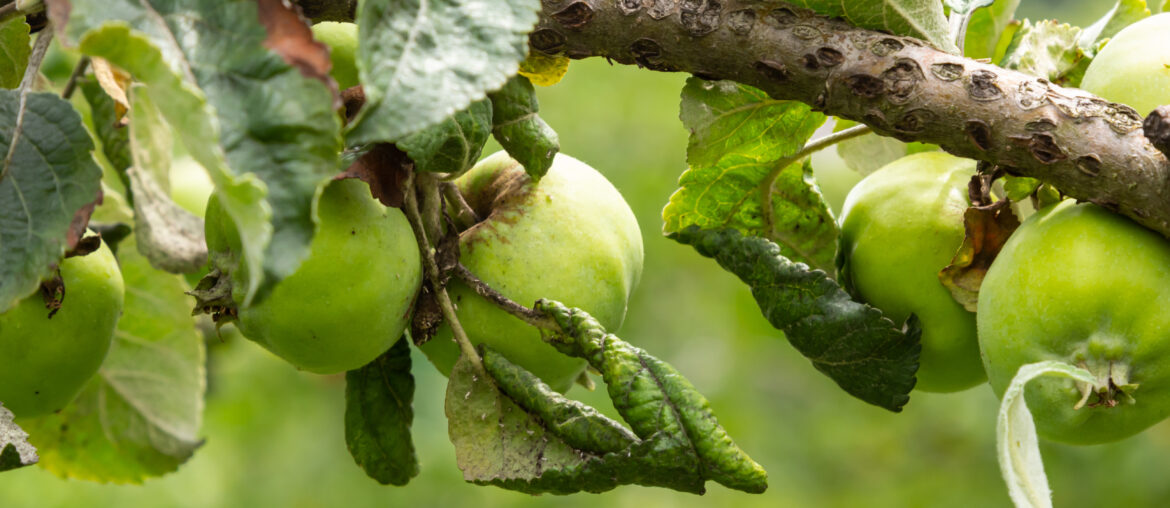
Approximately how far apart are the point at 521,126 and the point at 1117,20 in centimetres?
59

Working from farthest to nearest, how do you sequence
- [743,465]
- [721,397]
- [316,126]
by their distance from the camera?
[721,397]
[743,465]
[316,126]

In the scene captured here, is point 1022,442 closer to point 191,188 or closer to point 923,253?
point 923,253

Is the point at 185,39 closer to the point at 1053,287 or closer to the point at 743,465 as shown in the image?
the point at 743,465

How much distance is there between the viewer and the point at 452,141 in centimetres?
73

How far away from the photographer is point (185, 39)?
0.55m

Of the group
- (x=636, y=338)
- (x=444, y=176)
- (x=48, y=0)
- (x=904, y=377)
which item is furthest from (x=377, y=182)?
(x=636, y=338)

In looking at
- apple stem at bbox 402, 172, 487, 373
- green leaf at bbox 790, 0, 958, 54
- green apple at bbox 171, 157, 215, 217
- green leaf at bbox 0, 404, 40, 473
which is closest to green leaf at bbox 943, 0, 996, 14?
green leaf at bbox 790, 0, 958, 54

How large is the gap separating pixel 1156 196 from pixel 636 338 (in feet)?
10.1

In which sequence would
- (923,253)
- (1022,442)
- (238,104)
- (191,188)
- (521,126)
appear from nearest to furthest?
(238,104)
(1022,442)
(521,126)
(923,253)
(191,188)

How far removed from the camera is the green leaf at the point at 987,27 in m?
0.98

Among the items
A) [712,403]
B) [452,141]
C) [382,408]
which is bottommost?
[712,403]

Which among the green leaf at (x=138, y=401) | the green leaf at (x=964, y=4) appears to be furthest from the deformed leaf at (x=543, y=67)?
the green leaf at (x=138, y=401)

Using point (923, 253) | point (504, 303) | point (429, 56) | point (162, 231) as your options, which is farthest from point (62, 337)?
point (923, 253)

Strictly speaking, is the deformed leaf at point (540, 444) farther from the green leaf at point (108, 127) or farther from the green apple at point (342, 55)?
the green leaf at point (108, 127)
